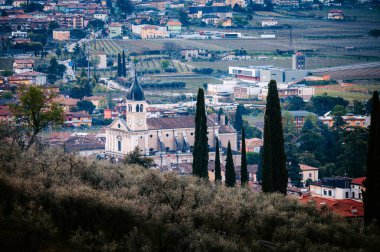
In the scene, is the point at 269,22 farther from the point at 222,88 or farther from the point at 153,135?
the point at 153,135

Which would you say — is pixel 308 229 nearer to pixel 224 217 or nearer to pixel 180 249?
pixel 224 217

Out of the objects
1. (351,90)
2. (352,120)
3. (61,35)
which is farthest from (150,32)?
(352,120)

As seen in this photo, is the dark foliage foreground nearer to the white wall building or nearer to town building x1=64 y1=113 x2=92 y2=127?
the white wall building

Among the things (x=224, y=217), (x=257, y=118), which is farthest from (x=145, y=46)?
(x=224, y=217)

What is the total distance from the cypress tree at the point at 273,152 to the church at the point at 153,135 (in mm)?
30057

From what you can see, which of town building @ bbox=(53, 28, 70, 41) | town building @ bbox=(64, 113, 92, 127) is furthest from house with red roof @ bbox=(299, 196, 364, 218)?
town building @ bbox=(53, 28, 70, 41)

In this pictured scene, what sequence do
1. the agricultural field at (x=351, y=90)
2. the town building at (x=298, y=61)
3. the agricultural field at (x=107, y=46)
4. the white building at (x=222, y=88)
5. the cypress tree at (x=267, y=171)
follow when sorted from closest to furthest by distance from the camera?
the cypress tree at (x=267, y=171) → the agricultural field at (x=351, y=90) → the white building at (x=222, y=88) → the town building at (x=298, y=61) → the agricultural field at (x=107, y=46)

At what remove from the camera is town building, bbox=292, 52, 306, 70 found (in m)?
124

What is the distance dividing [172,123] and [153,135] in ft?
5.97

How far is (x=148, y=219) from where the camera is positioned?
2411cm

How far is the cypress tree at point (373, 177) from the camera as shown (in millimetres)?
26734

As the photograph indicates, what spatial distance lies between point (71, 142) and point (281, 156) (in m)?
37.0

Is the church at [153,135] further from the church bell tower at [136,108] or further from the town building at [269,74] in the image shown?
the town building at [269,74]

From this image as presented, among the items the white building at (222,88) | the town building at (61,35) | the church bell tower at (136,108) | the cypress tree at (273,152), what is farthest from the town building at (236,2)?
the cypress tree at (273,152)
